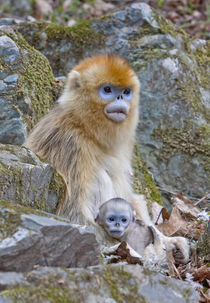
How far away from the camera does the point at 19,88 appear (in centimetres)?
575

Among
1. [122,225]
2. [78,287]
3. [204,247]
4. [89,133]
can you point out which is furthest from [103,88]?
[78,287]

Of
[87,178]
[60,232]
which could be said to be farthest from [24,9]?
[60,232]

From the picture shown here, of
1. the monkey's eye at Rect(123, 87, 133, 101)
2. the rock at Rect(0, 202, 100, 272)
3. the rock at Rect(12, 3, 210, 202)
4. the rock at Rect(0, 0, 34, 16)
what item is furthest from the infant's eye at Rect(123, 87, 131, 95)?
the rock at Rect(0, 0, 34, 16)

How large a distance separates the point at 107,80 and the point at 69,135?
649 millimetres

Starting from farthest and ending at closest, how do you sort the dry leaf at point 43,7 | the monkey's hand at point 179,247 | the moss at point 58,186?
1. the dry leaf at point 43,7
2. the monkey's hand at point 179,247
3. the moss at point 58,186

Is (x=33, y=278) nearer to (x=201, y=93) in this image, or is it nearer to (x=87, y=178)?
(x=87, y=178)

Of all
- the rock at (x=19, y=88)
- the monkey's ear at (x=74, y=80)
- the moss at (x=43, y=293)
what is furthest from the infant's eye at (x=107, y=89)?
the moss at (x=43, y=293)

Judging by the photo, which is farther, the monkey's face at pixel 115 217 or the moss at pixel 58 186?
the monkey's face at pixel 115 217

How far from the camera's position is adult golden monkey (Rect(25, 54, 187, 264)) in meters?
4.99

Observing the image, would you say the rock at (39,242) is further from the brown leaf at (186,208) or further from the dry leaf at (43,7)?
the dry leaf at (43,7)

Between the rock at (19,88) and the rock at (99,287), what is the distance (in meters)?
2.68

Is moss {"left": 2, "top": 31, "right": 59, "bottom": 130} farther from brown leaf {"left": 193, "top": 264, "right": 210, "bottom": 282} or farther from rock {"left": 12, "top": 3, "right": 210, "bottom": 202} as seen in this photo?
brown leaf {"left": 193, "top": 264, "right": 210, "bottom": 282}

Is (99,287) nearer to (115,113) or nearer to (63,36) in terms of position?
(115,113)

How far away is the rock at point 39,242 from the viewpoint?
293cm
